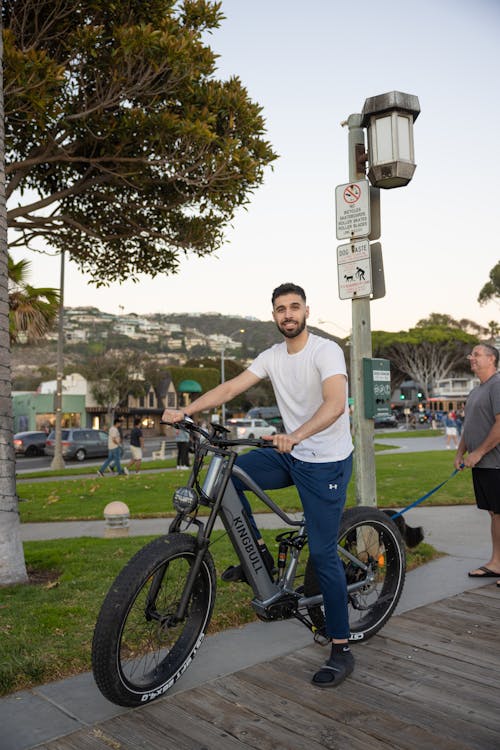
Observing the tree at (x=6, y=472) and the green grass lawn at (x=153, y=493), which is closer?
the tree at (x=6, y=472)

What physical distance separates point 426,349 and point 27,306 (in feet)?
173

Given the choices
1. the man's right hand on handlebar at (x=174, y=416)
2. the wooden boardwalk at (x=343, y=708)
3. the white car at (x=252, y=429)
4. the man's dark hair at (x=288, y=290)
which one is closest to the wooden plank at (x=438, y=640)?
the wooden boardwalk at (x=343, y=708)

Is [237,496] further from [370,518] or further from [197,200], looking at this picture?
[197,200]

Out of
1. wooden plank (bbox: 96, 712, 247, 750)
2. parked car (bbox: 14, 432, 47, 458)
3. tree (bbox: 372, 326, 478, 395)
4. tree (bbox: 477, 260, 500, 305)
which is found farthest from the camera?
tree (bbox: 372, 326, 478, 395)

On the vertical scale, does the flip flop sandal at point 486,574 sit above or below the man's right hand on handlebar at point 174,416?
below

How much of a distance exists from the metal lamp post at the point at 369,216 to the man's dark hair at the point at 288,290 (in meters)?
1.92

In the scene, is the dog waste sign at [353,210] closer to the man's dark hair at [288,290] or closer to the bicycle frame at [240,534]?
the man's dark hair at [288,290]

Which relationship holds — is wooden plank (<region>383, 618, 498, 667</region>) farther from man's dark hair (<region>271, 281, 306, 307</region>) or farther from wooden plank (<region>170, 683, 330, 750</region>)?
man's dark hair (<region>271, 281, 306, 307</region>)

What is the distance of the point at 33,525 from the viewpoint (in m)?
9.69

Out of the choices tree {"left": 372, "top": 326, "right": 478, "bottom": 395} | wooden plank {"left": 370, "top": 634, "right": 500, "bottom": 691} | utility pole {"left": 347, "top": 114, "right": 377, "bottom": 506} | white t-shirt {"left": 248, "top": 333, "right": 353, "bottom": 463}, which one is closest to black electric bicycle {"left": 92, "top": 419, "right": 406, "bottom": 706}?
wooden plank {"left": 370, "top": 634, "right": 500, "bottom": 691}

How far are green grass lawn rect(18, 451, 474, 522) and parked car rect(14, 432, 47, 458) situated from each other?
19.6 meters

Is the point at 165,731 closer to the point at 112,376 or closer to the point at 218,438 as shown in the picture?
the point at 218,438

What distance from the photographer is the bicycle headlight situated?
2.95m

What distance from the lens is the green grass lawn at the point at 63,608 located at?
10.7 feet
